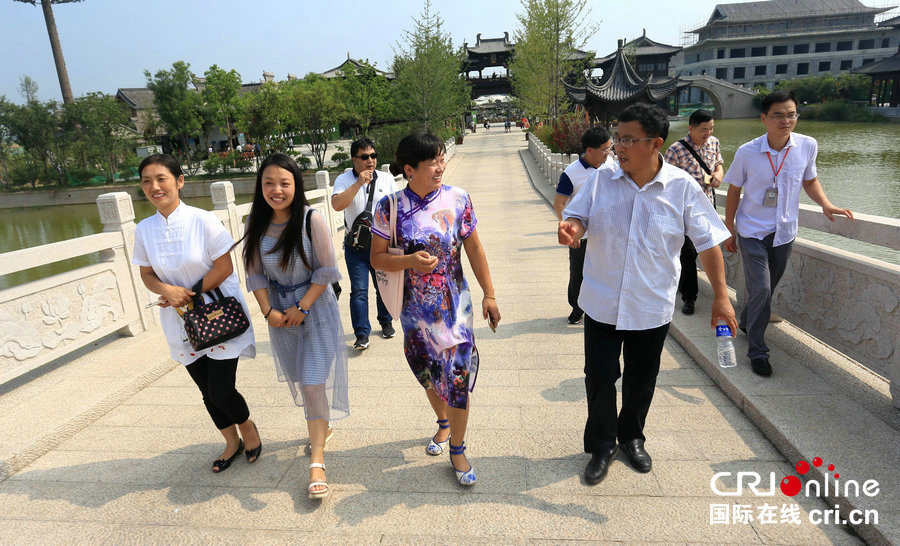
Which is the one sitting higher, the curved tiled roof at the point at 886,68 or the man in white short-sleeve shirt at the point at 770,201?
the curved tiled roof at the point at 886,68

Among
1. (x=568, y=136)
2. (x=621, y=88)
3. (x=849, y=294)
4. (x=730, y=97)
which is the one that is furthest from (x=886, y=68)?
(x=849, y=294)

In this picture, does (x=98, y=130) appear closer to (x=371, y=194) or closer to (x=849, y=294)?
(x=371, y=194)

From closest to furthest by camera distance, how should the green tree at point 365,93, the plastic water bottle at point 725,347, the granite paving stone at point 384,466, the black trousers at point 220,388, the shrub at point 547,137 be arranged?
the granite paving stone at point 384,466 → the plastic water bottle at point 725,347 → the black trousers at point 220,388 → the shrub at point 547,137 → the green tree at point 365,93

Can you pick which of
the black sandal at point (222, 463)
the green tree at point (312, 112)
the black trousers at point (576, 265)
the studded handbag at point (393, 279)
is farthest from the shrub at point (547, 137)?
the black sandal at point (222, 463)

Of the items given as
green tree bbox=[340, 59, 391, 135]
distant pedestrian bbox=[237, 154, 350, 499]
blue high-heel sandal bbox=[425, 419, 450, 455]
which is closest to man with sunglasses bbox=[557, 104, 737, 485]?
blue high-heel sandal bbox=[425, 419, 450, 455]

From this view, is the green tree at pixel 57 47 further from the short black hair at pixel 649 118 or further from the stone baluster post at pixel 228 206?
the short black hair at pixel 649 118

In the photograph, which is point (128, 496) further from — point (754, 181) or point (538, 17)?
point (538, 17)

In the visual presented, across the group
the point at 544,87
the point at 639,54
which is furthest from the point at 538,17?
the point at 639,54

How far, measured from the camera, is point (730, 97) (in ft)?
163

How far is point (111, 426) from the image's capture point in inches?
134

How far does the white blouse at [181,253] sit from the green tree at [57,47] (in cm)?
3881

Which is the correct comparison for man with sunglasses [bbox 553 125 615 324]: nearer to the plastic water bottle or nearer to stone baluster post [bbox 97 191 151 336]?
the plastic water bottle

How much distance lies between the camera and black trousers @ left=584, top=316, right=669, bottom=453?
248 cm

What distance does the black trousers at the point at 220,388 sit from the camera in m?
2.66
